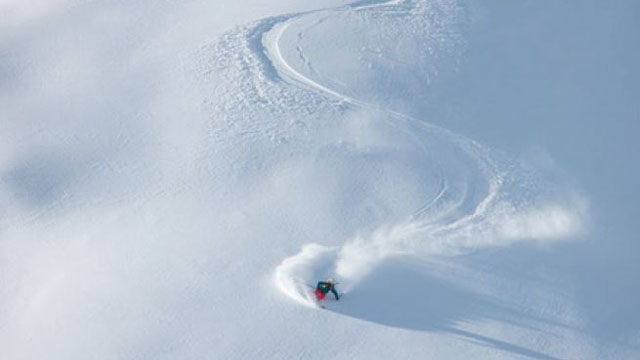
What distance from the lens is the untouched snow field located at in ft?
36.9

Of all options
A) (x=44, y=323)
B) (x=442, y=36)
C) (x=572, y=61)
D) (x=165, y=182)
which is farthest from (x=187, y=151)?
(x=572, y=61)

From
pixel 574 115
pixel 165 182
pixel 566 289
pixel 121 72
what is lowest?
pixel 566 289

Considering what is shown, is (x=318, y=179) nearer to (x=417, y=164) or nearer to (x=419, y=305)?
(x=417, y=164)

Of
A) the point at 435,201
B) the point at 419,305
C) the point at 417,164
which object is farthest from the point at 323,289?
the point at 417,164

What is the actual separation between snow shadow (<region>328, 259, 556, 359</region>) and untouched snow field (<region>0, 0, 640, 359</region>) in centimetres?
4

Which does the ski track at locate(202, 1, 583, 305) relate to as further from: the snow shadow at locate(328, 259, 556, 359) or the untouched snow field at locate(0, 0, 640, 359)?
the snow shadow at locate(328, 259, 556, 359)

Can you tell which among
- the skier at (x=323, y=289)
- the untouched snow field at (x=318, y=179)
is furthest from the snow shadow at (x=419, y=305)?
the skier at (x=323, y=289)

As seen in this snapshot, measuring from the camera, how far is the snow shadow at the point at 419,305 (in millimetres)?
11266

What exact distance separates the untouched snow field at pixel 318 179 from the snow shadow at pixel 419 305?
4 cm

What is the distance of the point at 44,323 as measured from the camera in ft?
36.0

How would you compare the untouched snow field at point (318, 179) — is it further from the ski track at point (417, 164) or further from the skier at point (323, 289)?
the skier at point (323, 289)

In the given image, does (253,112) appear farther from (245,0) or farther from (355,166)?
(245,0)

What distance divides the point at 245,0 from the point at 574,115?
27.7 feet

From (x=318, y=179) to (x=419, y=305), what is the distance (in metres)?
3.21
